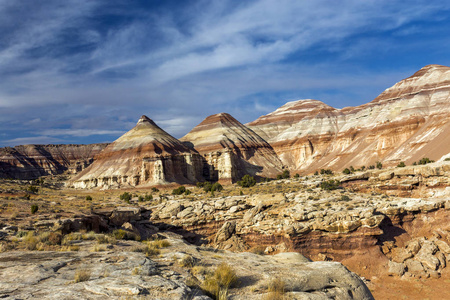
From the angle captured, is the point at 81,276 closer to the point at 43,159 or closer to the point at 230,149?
the point at 230,149

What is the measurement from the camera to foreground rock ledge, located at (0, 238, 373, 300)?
625cm

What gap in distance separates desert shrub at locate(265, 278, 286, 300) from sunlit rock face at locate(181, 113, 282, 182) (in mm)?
74820

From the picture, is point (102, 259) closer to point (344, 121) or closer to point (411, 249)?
point (411, 249)

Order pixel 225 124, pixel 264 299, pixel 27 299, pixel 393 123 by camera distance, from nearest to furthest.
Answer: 1. pixel 27 299
2. pixel 264 299
3. pixel 393 123
4. pixel 225 124

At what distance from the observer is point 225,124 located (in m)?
116

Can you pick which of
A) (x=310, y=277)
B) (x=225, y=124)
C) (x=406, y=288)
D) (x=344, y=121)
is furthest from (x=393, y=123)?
(x=310, y=277)

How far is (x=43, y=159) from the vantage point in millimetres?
140500

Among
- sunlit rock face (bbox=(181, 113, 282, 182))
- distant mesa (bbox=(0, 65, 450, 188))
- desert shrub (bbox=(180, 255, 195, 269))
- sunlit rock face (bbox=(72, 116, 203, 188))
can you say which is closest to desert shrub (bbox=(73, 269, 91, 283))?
desert shrub (bbox=(180, 255, 195, 269))

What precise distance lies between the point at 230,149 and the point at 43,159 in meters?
100

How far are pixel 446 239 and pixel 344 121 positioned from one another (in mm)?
80997

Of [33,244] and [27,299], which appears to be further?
[33,244]

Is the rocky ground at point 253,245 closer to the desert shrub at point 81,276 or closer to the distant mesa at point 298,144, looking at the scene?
the desert shrub at point 81,276

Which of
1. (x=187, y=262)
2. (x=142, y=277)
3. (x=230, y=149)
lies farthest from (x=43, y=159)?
(x=142, y=277)

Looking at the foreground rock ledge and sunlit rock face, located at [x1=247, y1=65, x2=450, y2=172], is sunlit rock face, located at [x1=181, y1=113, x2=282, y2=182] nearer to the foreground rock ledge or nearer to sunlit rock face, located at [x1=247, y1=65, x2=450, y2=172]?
sunlit rock face, located at [x1=247, y1=65, x2=450, y2=172]
